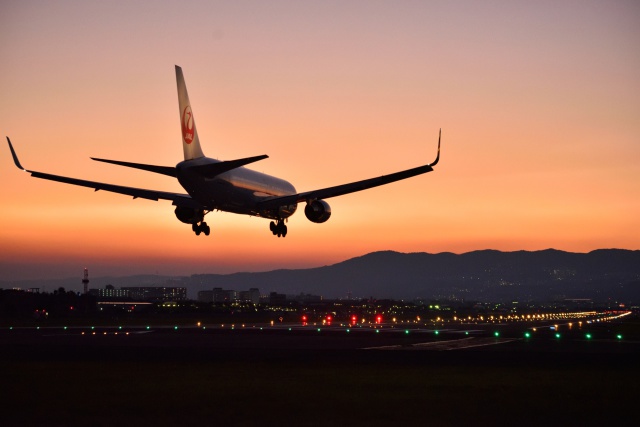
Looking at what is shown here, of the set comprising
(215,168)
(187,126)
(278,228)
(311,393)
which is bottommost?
(311,393)

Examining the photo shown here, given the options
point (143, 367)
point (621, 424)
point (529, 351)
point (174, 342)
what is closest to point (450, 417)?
point (621, 424)

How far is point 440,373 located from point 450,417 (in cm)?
1119

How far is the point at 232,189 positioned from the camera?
6319 centimetres

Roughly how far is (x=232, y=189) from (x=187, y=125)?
567 cm

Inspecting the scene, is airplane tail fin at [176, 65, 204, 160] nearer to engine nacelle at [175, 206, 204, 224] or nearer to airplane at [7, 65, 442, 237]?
airplane at [7, 65, 442, 237]

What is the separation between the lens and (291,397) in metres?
26.4

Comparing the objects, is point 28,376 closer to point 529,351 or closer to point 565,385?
point 565,385

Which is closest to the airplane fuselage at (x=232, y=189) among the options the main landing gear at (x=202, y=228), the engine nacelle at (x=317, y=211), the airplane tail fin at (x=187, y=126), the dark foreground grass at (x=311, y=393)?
the airplane tail fin at (x=187, y=126)

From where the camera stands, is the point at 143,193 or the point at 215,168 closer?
the point at 215,168

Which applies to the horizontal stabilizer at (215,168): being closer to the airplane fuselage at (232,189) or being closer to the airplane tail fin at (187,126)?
the airplane fuselage at (232,189)

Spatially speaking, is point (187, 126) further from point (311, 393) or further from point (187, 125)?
point (311, 393)

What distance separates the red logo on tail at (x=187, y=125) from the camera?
6212 centimetres

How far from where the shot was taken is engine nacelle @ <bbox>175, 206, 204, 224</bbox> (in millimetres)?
66750

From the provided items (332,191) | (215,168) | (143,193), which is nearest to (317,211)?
(332,191)
